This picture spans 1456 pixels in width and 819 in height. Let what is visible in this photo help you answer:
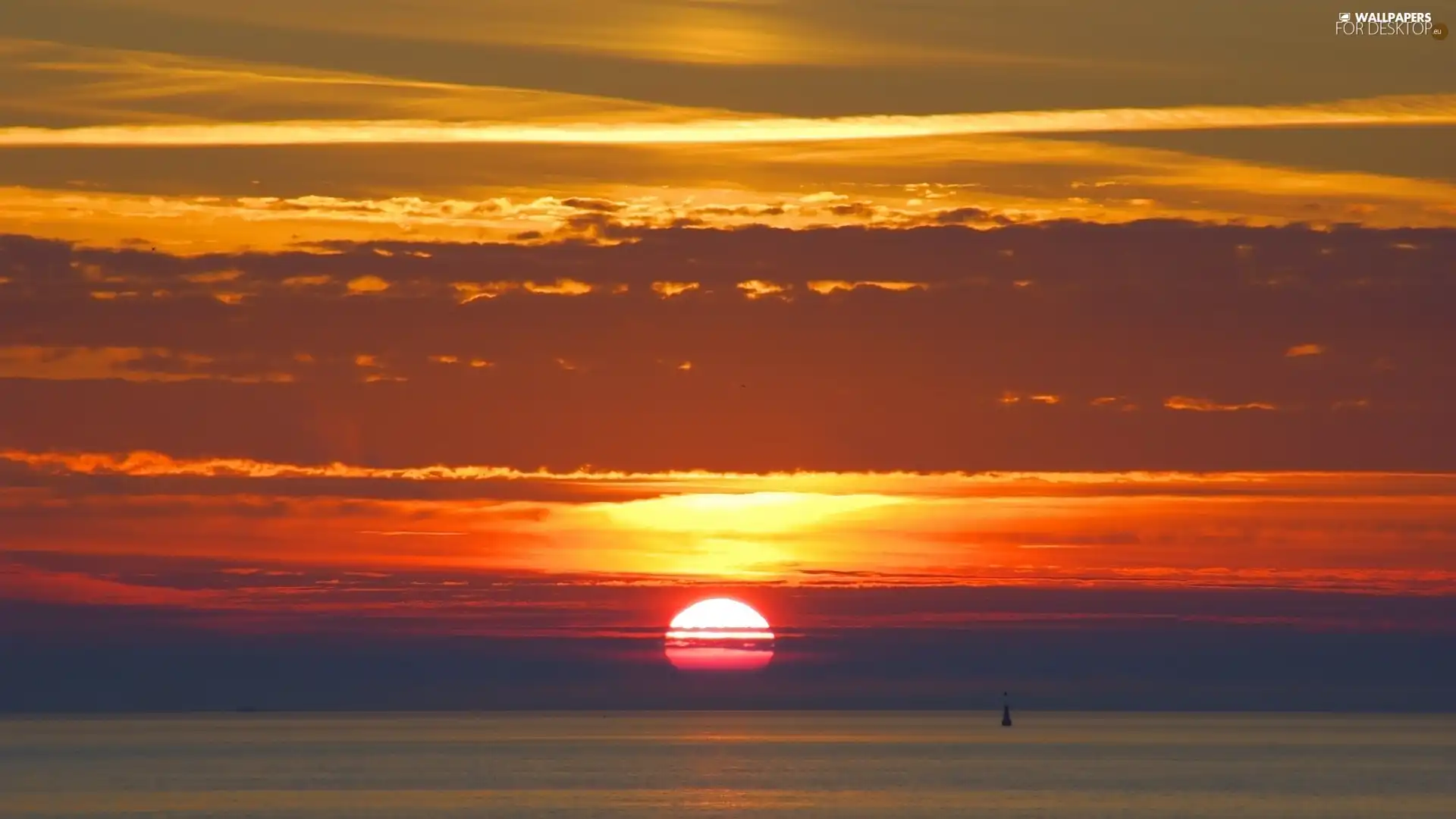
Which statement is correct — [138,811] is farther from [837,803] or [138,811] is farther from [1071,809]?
[1071,809]

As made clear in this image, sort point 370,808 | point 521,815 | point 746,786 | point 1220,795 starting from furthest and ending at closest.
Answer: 1. point 746,786
2. point 1220,795
3. point 370,808
4. point 521,815

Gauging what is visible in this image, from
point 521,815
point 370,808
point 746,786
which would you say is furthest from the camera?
point 746,786

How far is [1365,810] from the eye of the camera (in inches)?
6102

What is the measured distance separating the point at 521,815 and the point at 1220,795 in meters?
58.1

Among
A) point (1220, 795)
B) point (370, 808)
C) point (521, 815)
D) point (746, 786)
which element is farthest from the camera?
point (746, 786)

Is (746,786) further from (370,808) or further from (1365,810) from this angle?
(1365,810)

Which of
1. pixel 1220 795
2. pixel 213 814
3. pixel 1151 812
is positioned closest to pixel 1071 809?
pixel 1151 812

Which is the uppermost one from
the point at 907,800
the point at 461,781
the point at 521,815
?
the point at 461,781

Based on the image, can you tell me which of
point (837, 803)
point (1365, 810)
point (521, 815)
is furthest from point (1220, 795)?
point (521, 815)

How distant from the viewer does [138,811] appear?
155 m

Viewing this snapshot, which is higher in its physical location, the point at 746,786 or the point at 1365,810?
the point at 746,786

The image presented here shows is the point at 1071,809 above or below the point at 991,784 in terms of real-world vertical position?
below

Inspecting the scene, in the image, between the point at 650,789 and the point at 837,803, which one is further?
the point at 650,789

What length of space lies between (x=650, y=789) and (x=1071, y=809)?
4157cm
